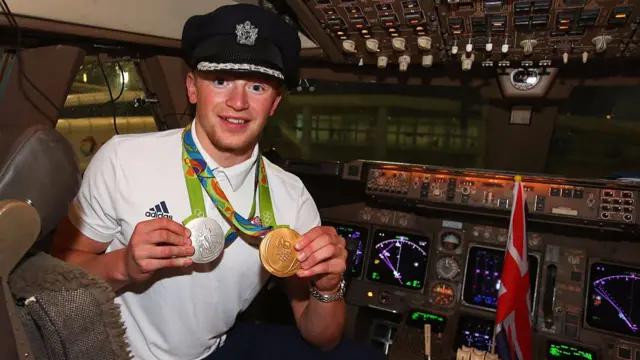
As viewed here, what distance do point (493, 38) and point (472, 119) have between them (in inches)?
61.7

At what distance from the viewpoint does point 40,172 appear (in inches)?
27.0

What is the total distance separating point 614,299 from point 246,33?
307 centimetres

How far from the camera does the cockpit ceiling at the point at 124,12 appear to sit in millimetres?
2049

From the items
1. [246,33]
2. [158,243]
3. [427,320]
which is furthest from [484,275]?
[158,243]

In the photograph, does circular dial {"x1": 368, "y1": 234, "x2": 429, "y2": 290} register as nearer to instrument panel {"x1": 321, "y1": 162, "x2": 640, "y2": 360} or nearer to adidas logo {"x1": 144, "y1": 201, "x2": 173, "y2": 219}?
instrument panel {"x1": 321, "y1": 162, "x2": 640, "y2": 360}

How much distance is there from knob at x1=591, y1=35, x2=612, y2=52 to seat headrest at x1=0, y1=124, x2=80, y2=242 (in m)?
2.77

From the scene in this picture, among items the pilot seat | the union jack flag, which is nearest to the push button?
the union jack flag

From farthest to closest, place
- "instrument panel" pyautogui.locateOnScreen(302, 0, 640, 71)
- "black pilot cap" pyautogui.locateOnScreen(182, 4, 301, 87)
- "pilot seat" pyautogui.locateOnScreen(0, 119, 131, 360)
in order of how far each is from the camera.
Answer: "instrument panel" pyautogui.locateOnScreen(302, 0, 640, 71)
"black pilot cap" pyautogui.locateOnScreen(182, 4, 301, 87)
"pilot seat" pyautogui.locateOnScreen(0, 119, 131, 360)

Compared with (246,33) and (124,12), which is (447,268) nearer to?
(246,33)

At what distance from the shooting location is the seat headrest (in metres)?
0.67

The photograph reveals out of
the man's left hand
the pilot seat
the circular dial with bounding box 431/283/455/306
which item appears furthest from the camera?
the circular dial with bounding box 431/283/455/306

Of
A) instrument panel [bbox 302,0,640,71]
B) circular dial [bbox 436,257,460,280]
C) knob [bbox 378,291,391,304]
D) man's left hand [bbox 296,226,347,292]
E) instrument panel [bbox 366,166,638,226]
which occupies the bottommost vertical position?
knob [bbox 378,291,391,304]

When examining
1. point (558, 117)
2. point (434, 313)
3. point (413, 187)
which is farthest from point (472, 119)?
point (434, 313)

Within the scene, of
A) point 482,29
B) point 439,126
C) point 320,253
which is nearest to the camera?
Answer: point 320,253
